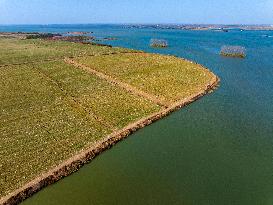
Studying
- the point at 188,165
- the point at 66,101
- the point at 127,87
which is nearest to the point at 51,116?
the point at 66,101

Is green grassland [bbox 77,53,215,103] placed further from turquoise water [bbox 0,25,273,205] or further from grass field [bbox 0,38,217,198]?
turquoise water [bbox 0,25,273,205]

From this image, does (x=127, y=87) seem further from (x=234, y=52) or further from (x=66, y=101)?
(x=234, y=52)

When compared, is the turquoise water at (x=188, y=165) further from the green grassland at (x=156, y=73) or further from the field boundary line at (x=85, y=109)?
the green grassland at (x=156, y=73)

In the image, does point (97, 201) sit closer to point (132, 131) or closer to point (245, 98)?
point (132, 131)

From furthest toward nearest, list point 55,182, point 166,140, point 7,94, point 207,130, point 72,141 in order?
point 7,94
point 207,130
point 166,140
point 72,141
point 55,182

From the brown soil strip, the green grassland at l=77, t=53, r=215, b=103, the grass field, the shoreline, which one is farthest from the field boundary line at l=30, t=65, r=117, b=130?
the green grassland at l=77, t=53, r=215, b=103

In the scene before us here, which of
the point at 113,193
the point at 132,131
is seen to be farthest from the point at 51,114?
the point at 113,193
